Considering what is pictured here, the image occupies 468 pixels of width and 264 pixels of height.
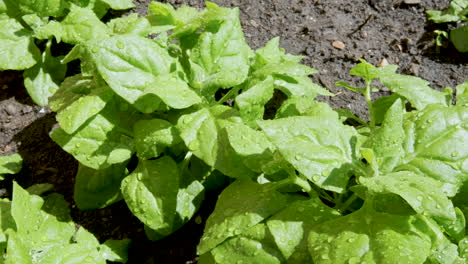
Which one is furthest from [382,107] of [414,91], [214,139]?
[214,139]

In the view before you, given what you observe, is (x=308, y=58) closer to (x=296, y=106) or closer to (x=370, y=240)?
(x=296, y=106)

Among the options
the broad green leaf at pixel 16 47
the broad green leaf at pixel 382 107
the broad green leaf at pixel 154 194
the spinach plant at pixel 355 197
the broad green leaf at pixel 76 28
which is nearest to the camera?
the spinach plant at pixel 355 197

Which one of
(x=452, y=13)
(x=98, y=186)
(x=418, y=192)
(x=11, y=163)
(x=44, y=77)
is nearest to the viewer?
(x=418, y=192)

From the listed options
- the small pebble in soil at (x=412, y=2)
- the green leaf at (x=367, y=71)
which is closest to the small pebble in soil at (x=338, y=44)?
the small pebble in soil at (x=412, y=2)

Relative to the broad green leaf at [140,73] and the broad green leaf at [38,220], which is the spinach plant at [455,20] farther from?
the broad green leaf at [38,220]

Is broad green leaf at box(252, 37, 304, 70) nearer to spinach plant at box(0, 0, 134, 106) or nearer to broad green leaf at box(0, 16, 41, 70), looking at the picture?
spinach plant at box(0, 0, 134, 106)

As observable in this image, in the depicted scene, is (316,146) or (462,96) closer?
(316,146)
